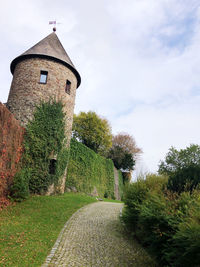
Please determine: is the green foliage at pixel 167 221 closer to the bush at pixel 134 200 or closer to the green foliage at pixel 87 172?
the bush at pixel 134 200

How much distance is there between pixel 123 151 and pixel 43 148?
23.5 meters

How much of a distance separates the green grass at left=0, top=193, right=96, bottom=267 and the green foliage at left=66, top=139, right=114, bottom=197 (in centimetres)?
517

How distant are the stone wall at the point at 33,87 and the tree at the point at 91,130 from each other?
14478 mm

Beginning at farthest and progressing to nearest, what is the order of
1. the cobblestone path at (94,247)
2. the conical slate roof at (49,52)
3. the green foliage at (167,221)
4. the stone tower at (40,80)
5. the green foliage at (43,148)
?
the conical slate roof at (49,52), the stone tower at (40,80), the green foliage at (43,148), the cobblestone path at (94,247), the green foliage at (167,221)

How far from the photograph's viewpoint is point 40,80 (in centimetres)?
1350

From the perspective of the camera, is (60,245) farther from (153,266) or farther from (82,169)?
(82,169)

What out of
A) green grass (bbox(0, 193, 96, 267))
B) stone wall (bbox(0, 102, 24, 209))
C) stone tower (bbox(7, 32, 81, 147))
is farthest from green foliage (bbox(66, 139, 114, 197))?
stone wall (bbox(0, 102, 24, 209))

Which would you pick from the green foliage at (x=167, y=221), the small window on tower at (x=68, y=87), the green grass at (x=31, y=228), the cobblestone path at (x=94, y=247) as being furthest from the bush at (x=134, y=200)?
the small window on tower at (x=68, y=87)

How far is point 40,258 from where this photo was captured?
4.85 meters

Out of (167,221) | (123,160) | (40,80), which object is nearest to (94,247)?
(167,221)

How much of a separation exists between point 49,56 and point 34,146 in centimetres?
605

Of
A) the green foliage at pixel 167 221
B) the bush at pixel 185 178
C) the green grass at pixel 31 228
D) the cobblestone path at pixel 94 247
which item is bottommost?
the cobblestone path at pixel 94 247

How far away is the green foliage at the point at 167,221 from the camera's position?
11.9 ft

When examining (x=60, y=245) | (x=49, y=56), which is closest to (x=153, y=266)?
(x=60, y=245)
